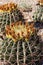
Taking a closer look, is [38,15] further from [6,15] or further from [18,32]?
[18,32]

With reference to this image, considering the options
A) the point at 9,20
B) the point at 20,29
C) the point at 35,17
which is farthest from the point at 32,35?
the point at 35,17

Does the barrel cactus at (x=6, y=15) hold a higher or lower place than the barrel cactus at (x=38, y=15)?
higher

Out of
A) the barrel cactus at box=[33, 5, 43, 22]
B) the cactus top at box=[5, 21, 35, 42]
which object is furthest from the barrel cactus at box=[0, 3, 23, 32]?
the cactus top at box=[5, 21, 35, 42]

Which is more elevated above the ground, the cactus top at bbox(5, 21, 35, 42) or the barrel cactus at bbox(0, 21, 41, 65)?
the cactus top at bbox(5, 21, 35, 42)

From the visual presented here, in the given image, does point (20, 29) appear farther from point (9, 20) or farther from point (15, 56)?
point (9, 20)

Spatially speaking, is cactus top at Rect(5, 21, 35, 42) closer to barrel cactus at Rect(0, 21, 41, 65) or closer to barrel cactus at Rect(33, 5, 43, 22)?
barrel cactus at Rect(0, 21, 41, 65)

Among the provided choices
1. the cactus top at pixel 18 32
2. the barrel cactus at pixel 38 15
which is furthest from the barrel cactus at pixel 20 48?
the barrel cactus at pixel 38 15

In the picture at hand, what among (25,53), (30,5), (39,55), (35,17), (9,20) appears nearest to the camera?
(25,53)

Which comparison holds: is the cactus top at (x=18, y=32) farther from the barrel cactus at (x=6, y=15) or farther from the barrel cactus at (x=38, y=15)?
the barrel cactus at (x=38, y=15)
